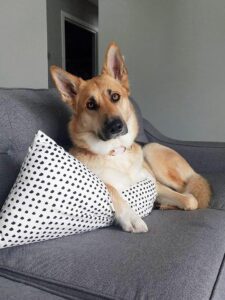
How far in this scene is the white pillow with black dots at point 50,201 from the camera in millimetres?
985

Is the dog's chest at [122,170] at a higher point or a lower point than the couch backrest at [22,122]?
lower

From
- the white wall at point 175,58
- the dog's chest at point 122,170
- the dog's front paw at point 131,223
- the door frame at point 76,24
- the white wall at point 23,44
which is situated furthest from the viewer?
the door frame at point 76,24

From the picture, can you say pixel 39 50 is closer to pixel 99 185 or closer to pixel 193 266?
pixel 99 185

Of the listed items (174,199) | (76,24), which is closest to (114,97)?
(174,199)

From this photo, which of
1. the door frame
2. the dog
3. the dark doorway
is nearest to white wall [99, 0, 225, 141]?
the dog

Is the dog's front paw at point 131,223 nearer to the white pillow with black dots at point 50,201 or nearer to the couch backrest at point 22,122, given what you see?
the white pillow with black dots at point 50,201

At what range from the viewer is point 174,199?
1.46m

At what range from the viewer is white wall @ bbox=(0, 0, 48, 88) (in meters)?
2.51

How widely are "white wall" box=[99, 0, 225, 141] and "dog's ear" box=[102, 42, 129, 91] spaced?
1537 millimetres

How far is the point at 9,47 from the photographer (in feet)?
8.35

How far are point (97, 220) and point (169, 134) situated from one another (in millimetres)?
2117

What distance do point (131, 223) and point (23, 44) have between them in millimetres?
1993

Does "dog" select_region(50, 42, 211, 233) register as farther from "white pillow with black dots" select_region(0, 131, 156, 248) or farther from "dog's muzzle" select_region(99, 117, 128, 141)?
"white pillow with black dots" select_region(0, 131, 156, 248)

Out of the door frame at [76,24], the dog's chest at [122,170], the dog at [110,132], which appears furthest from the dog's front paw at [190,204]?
the door frame at [76,24]
